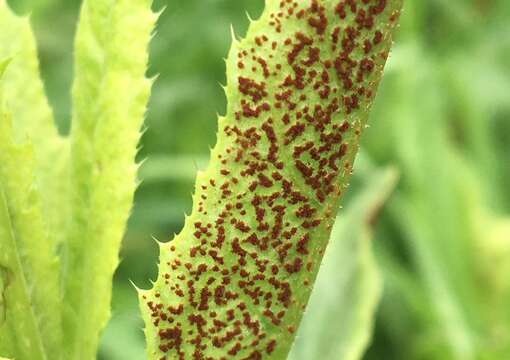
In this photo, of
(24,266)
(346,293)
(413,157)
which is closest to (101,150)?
(24,266)

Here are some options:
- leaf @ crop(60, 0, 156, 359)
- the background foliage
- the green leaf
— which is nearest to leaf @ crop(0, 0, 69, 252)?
leaf @ crop(60, 0, 156, 359)

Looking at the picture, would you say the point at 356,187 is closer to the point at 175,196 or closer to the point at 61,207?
the point at 175,196

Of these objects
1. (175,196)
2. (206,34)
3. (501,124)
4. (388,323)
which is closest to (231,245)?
(388,323)

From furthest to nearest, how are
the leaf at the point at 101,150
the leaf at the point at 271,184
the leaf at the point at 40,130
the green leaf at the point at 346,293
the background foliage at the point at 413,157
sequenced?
the background foliage at the point at 413,157 → the green leaf at the point at 346,293 → the leaf at the point at 40,130 → the leaf at the point at 101,150 → the leaf at the point at 271,184

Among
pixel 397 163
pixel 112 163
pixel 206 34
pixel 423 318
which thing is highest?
pixel 206 34

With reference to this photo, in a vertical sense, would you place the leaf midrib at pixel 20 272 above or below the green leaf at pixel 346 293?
below

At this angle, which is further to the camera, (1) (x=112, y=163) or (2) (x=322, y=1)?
(1) (x=112, y=163)

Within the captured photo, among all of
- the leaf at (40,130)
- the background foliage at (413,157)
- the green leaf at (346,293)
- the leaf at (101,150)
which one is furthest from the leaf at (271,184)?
the background foliage at (413,157)

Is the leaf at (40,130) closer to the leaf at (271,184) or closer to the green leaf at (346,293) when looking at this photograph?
the leaf at (271,184)

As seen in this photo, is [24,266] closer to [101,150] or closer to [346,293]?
[101,150]
